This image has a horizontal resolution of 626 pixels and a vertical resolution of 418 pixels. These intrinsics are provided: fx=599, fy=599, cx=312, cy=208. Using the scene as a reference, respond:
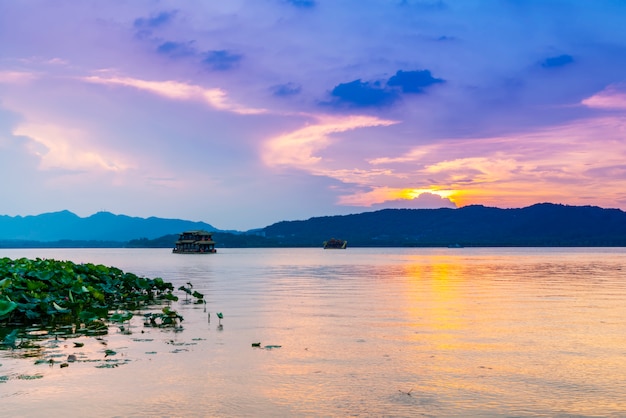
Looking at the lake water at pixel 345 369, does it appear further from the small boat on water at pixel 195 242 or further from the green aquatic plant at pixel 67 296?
the small boat on water at pixel 195 242

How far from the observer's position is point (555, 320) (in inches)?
990

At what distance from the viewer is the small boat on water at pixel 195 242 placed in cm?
18225

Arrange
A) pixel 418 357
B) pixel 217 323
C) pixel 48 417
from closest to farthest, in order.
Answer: pixel 48 417
pixel 418 357
pixel 217 323

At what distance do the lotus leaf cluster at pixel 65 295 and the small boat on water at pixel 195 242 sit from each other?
143279 millimetres

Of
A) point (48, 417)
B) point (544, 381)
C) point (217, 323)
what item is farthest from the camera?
point (217, 323)

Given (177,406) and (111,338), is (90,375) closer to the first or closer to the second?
(177,406)

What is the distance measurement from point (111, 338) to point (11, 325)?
5.58 m

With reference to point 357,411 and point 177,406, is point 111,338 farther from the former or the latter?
point 357,411

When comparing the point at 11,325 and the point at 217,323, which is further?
the point at 217,323

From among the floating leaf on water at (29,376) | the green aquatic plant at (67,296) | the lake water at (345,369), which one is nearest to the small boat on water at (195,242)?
the green aquatic plant at (67,296)

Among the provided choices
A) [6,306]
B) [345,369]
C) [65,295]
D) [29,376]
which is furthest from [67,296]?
[345,369]

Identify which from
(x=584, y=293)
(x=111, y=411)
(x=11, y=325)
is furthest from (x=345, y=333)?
(x=584, y=293)

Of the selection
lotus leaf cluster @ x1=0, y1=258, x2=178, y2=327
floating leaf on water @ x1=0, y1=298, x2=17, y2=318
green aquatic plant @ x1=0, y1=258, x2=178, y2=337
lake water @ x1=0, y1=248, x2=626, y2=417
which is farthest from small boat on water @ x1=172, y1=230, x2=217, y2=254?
floating leaf on water @ x1=0, y1=298, x2=17, y2=318

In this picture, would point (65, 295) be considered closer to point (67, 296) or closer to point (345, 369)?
point (67, 296)
